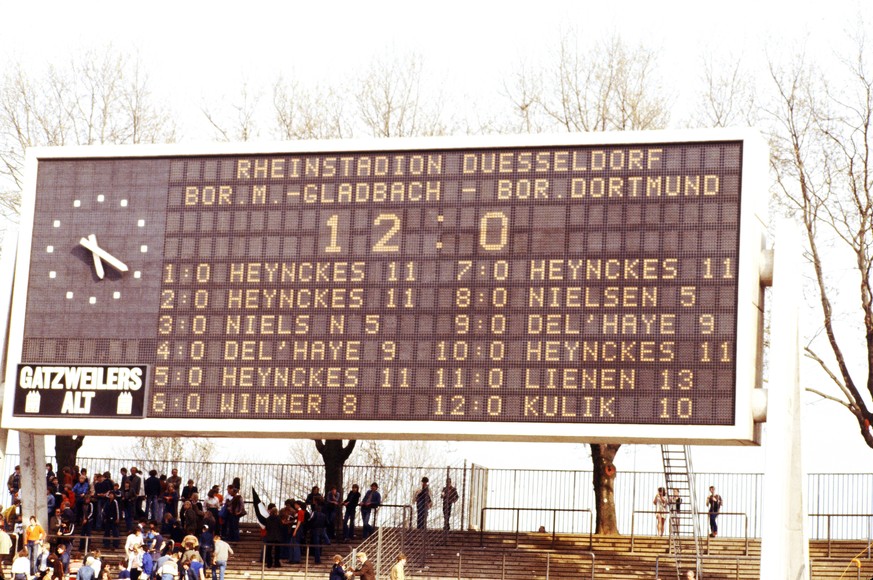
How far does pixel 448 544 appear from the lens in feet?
113

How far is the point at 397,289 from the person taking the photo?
1034 inches

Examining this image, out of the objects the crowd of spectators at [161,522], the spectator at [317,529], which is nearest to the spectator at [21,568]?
the crowd of spectators at [161,522]

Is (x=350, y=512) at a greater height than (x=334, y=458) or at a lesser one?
lesser

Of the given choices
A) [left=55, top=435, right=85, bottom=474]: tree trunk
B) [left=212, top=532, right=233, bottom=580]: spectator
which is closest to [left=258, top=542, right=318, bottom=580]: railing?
[left=212, top=532, right=233, bottom=580]: spectator

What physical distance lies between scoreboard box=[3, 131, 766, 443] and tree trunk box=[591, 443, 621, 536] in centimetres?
1207

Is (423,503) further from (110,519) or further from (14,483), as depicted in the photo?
(14,483)

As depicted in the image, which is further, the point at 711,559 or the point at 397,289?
the point at 711,559

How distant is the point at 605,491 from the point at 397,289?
41.9 ft

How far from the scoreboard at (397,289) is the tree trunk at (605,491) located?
1207 cm

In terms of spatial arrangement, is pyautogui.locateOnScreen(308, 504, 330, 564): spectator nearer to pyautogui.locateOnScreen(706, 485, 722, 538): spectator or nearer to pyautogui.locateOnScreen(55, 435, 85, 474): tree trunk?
pyautogui.locateOnScreen(706, 485, 722, 538): spectator

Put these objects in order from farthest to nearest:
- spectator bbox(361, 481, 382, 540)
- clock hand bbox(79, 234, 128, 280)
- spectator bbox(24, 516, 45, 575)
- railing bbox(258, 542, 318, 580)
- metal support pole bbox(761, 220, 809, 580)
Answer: spectator bbox(361, 481, 382, 540)
railing bbox(258, 542, 318, 580)
spectator bbox(24, 516, 45, 575)
clock hand bbox(79, 234, 128, 280)
metal support pole bbox(761, 220, 809, 580)

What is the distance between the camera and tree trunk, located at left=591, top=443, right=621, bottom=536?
37.1m

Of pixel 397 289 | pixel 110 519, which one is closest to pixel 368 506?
pixel 110 519

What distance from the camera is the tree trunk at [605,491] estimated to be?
37094mm
